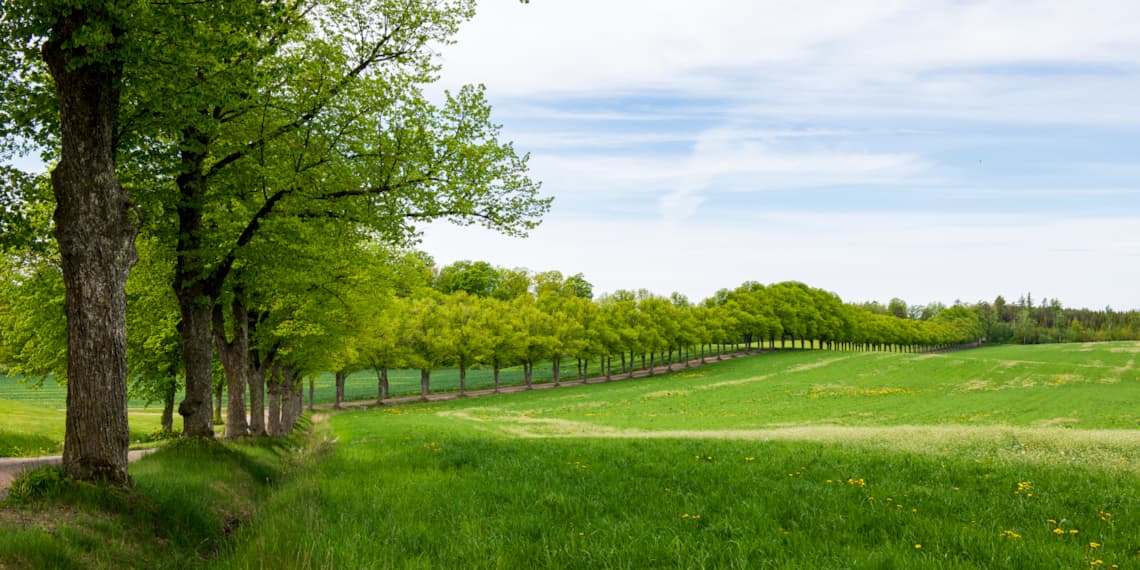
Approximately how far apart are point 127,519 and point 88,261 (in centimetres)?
378

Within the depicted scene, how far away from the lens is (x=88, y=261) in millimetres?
9250

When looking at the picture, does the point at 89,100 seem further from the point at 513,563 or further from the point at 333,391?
the point at 333,391

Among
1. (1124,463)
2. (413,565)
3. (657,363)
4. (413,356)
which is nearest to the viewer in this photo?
(413,565)

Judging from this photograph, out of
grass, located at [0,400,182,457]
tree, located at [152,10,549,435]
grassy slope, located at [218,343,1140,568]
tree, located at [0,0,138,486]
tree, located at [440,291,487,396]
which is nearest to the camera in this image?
grassy slope, located at [218,343,1140,568]

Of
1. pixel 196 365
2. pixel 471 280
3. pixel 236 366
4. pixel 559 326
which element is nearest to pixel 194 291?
pixel 196 365

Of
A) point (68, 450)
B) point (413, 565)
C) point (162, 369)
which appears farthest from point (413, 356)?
point (413, 565)

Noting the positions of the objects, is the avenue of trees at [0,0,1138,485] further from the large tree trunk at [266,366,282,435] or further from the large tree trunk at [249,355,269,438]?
the large tree trunk at [266,366,282,435]

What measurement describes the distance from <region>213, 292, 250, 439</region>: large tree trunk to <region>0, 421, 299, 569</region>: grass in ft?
23.8

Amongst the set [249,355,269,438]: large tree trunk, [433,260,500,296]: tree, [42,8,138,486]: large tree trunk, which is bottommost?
[249,355,269,438]: large tree trunk

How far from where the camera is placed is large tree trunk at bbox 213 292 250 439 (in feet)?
64.6

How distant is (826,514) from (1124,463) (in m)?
8.82

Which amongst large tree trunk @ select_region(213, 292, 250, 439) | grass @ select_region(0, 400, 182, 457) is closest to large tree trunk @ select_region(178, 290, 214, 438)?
large tree trunk @ select_region(213, 292, 250, 439)

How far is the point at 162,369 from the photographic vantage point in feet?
104

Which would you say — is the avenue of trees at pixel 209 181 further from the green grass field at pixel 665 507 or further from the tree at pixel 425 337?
the tree at pixel 425 337
